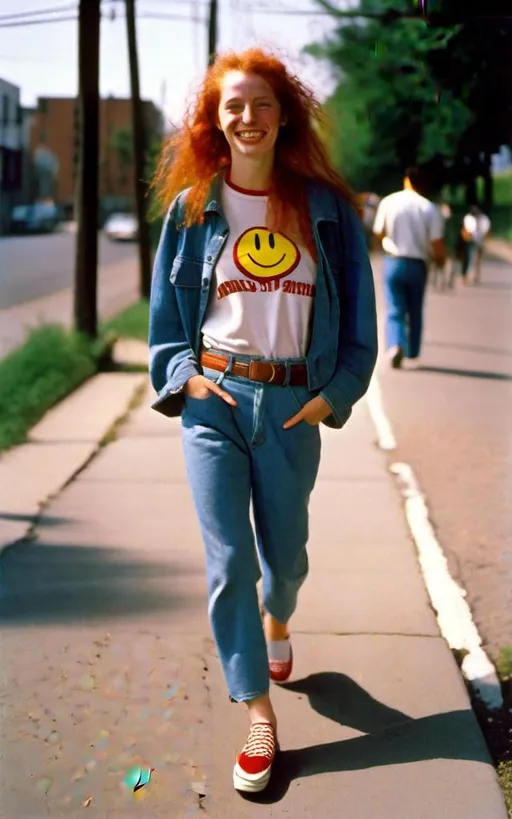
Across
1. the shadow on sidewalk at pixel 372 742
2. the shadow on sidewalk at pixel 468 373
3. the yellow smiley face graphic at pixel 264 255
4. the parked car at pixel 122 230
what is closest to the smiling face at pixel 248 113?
the yellow smiley face graphic at pixel 264 255

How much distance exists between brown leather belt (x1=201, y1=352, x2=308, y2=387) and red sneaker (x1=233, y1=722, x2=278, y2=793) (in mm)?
938

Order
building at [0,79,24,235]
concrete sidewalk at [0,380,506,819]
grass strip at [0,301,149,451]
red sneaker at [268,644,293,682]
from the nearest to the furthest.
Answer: concrete sidewalk at [0,380,506,819]
building at [0,79,24,235]
red sneaker at [268,644,293,682]
grass strip at [0,301,149,451]

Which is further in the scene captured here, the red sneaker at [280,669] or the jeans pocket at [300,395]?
the red sneaker at [280,669]

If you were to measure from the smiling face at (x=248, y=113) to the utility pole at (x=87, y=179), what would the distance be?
23.2 feet

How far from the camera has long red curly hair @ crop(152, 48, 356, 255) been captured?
10.2ft

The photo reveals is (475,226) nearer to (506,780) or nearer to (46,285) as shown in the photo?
(46,285)

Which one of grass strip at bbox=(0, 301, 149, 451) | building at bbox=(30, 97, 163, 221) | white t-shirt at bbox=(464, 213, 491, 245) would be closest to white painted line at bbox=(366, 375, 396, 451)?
grass strip at bbox=(0, 301, 149, 451)

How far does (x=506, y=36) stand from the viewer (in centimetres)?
336

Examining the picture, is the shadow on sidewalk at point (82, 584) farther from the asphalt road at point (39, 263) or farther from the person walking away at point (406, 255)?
the asphalt road at point (39, 263)

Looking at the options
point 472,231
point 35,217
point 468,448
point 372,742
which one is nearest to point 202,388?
point 372,742

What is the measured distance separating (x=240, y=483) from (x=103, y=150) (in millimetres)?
21973

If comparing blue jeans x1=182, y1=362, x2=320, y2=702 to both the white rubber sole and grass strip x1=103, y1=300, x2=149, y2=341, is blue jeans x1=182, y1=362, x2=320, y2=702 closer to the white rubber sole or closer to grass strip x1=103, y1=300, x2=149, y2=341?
the white rubber sole

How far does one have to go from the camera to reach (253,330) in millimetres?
3080

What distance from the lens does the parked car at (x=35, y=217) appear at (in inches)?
1535
